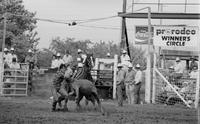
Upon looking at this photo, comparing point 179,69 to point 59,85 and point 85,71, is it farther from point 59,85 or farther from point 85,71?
point 59,85

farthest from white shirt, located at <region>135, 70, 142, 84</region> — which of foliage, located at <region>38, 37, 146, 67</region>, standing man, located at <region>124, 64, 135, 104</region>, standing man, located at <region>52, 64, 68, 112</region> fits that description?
foliage, located at <region>38, 37, 146, 67</region>

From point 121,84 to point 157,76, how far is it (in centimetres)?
408

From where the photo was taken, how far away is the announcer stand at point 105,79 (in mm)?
27812

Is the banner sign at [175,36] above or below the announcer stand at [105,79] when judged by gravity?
above

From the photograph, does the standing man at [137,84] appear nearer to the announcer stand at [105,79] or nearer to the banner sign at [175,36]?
the banner sign at [175,36]

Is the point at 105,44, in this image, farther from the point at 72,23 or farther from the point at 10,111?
the point at 10,111

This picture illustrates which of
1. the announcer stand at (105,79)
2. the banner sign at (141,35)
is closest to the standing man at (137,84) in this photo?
the announcer stand at (105,79)

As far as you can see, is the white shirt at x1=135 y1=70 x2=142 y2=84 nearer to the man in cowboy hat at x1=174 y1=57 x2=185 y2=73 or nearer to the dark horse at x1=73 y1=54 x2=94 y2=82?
the man in cowboy hat at x1=174 y1=57 x2=185 y2=73

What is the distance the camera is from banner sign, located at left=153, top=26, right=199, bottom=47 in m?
25.2

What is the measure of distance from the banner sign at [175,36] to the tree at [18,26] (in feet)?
79.1

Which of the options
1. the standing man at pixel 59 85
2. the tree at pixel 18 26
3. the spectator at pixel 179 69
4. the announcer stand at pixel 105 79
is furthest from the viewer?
the tree at pixel 18 26

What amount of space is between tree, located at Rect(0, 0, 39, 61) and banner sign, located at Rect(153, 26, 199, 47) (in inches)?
949

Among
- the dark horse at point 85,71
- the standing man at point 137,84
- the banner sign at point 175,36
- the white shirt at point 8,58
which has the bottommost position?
the standing man at point 137,84

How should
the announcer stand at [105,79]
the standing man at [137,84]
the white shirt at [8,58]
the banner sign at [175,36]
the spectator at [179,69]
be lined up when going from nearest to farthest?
the spectator at [179,69] < the standing man at [137,84] < the banner sign at [175,36] < the announcer stand at [105,79] < the white shirt at [8,58]
